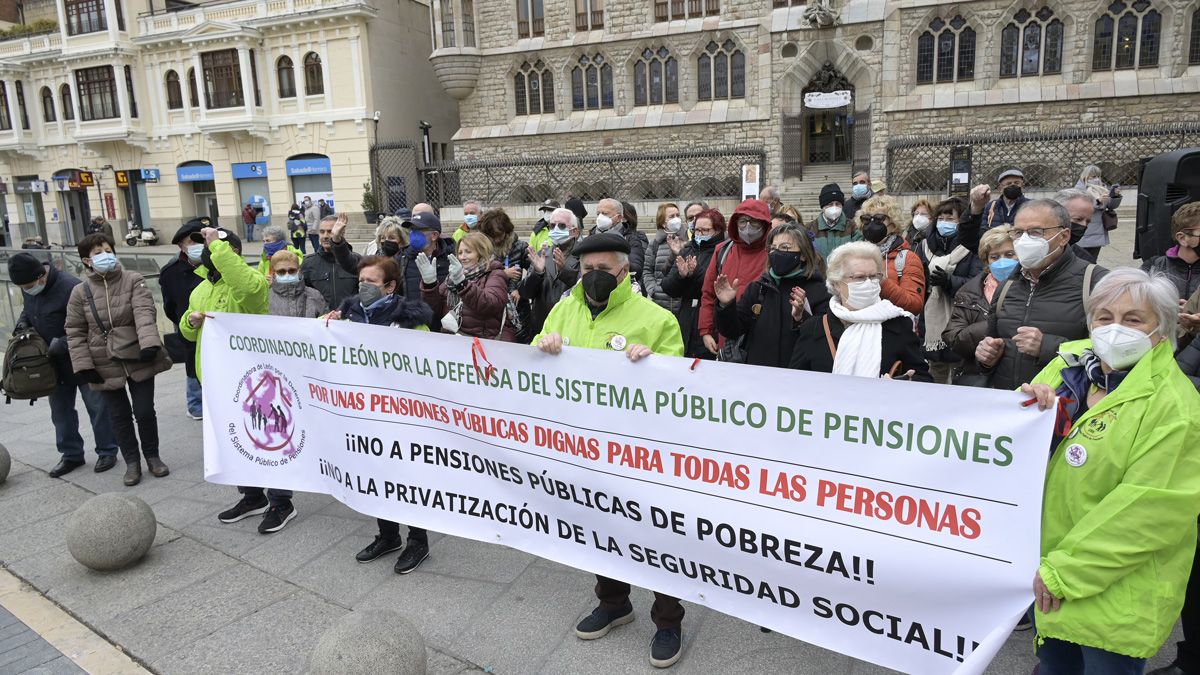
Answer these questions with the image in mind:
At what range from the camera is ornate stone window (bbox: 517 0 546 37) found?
87.7 feet

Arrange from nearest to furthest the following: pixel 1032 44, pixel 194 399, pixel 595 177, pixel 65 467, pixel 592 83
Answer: pixel 65 467
pixel 194 399
pixel 1032 44
pixel 595 177
pixel 592 83

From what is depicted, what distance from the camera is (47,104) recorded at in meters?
35.3


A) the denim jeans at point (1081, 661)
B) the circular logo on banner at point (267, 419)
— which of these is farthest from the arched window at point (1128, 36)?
the circular logo on banner at point (267, 419)

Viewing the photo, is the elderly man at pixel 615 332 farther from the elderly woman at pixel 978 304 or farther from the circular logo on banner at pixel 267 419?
the circular logo on banner at pixel 267 419

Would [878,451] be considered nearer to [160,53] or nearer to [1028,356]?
[1028,356]

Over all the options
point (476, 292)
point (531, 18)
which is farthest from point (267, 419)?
point (531, 18)

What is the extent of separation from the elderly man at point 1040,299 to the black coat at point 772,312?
854 millimetres

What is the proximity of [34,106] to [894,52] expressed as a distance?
38.8 meters

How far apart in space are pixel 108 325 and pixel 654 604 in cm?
472

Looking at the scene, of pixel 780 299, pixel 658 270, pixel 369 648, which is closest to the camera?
pixel 369 648

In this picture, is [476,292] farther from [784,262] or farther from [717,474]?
[717,474]

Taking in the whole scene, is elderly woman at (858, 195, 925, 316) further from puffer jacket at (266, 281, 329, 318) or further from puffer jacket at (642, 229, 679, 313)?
puffer jacket at (266, 281, 329, 318)

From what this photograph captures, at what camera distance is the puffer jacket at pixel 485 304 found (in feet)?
15.9

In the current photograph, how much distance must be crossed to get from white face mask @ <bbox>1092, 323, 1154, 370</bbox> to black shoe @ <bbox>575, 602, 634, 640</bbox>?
A: 7.54 feet
